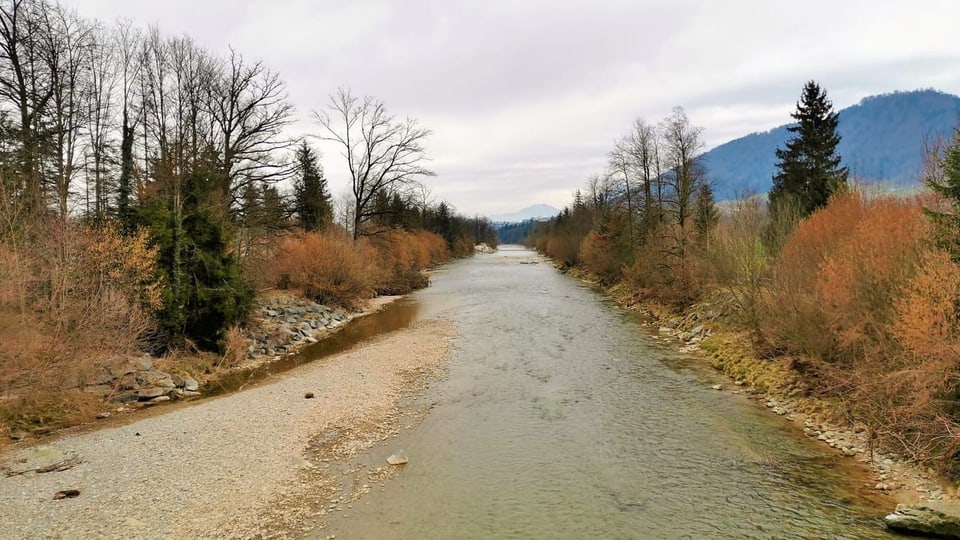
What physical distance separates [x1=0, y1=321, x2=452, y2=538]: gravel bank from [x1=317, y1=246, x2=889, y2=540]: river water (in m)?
1.21

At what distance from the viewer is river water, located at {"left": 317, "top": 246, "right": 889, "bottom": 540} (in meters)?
7.50

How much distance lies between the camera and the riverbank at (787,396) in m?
8.11

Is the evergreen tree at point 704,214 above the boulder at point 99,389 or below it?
above

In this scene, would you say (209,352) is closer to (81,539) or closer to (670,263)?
(81,539)

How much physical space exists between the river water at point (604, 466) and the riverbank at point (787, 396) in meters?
0.40

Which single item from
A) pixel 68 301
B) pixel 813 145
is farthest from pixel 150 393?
pixel 813 145

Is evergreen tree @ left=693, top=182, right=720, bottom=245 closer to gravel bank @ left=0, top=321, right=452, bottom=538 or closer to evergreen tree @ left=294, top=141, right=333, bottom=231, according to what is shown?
gravel bank @ left=0, top=321, right=452, bottom=538

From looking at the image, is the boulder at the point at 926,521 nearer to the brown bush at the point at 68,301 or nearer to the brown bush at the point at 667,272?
the brown bush at the point at 68,301

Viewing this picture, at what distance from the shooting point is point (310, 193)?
4084 centimetres

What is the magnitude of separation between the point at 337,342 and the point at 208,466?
1275 centimetres

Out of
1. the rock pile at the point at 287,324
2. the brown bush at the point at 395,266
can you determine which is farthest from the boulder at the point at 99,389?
the brown bush at the point at 395,266

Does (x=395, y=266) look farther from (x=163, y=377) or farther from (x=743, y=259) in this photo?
(x=743, y=259)

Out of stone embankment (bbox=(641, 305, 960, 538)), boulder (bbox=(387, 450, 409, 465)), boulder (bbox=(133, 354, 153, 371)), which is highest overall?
boulder (bbox=(133, 354, 153, 371))

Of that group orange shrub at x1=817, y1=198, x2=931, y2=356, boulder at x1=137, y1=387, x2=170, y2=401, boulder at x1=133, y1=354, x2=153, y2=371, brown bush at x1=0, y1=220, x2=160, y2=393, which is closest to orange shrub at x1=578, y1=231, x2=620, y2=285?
orange shrub at x1=817, y1=198, x2=931, y2=356
